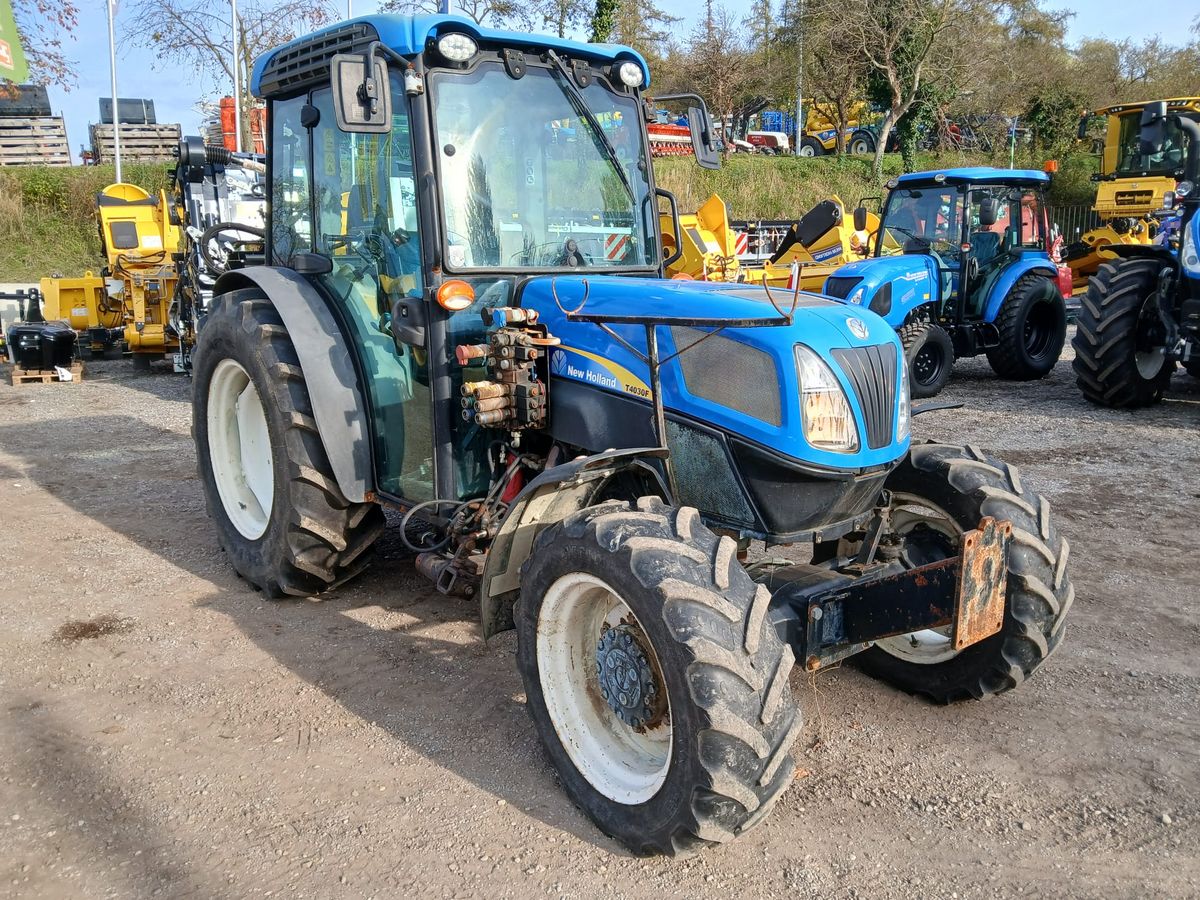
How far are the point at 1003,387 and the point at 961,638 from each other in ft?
28.5

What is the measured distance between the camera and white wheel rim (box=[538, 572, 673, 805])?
285 centimetres

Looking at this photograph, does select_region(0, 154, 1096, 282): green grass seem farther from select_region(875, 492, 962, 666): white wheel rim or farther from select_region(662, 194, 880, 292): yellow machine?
select_region(875, 492, 962, 666): white wheel rim

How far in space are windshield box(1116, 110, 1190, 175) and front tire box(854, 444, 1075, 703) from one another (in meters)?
15.6

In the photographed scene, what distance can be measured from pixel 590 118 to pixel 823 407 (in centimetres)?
168

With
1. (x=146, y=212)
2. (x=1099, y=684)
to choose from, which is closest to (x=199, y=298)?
(x=146, y=212)

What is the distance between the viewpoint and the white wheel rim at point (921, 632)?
137 inches

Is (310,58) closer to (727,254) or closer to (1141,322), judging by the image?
(1141,322)

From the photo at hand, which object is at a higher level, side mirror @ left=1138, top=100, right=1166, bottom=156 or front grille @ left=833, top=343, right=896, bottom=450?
side mirror @ left=1138, top=100, right=1166, bottom=156

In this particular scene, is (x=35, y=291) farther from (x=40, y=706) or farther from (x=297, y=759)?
(x=297, y=759)

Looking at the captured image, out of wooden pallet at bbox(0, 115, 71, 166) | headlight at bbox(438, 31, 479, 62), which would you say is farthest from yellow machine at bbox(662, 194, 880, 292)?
wooden pallet at bbox(0, 115, 71, 166)

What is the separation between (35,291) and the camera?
12539mm

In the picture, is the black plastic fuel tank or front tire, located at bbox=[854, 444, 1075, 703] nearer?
front tire, located at bbox=[854, 444, 1075, 703]

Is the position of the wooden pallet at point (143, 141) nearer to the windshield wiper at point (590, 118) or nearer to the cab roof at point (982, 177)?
the cab roof at point (982, 177)

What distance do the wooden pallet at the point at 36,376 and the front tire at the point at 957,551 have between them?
9916 millimetres
